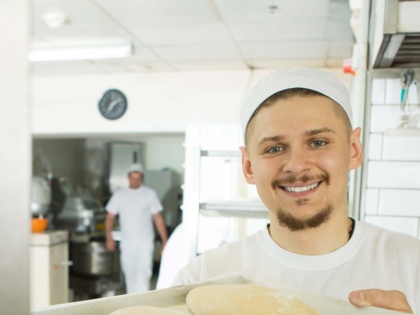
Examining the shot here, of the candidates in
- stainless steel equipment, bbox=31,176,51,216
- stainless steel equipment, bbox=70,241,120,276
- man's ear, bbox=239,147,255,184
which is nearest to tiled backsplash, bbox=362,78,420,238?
man's ear, bbox=239,147,255,184

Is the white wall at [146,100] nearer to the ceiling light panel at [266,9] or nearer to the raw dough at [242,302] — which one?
the ceiling light panel at [266,9]

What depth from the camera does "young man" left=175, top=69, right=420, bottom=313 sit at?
843 millimetres

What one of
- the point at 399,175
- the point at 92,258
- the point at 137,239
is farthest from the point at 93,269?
the point at 399,175

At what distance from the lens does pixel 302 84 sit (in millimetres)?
870

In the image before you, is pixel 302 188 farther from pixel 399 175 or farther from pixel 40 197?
pixel 40 197

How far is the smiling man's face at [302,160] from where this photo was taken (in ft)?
2.75

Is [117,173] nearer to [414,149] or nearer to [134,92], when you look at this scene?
[134,92]

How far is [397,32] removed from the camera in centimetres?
104

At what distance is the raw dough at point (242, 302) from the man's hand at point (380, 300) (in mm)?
66

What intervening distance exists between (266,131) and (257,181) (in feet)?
0.37

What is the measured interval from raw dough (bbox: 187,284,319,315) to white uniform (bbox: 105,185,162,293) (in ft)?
12.9

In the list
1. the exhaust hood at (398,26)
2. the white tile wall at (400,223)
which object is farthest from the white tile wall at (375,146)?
the exhaust hood at (398,26)

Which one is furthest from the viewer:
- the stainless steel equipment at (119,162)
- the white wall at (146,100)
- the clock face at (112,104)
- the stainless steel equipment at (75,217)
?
the stainless steel equipment at (119,162)

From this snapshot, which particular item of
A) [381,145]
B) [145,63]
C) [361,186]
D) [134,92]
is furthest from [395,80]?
[134,92]
